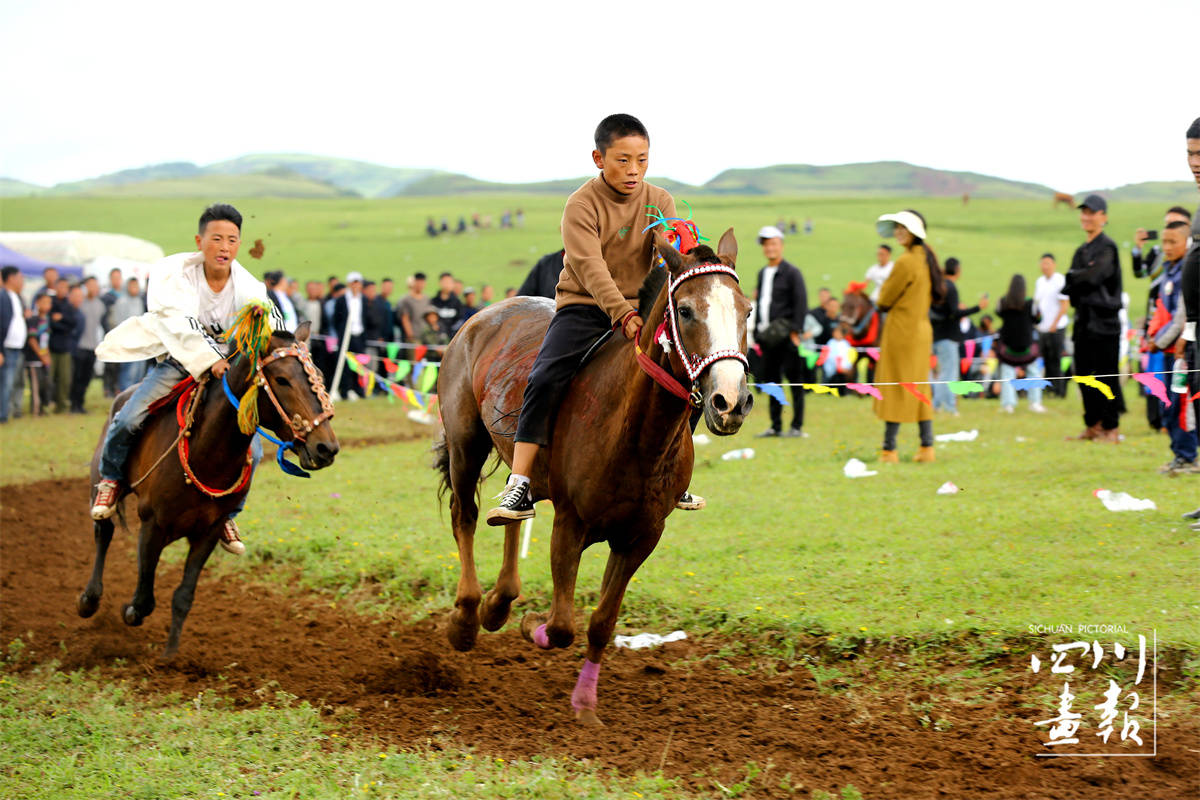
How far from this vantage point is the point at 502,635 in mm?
7977

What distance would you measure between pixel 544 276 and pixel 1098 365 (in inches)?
268

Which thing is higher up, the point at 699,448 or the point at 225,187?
the point at 225,187

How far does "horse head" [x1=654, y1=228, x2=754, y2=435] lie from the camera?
4.73 m

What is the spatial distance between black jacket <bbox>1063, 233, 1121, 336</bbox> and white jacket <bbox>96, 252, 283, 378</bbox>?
9511 millimetres

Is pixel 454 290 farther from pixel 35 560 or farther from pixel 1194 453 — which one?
pixel 1194 453

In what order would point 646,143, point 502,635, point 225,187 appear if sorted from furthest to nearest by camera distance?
point 225,187
point 502,635
point 646,143

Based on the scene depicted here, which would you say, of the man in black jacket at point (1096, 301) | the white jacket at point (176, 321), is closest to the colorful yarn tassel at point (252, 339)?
the white jacket at point (176, 321)

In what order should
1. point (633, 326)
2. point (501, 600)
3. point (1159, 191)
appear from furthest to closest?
1. point (1159, 191)
2. point (501, 600)
3. point (633, 326)

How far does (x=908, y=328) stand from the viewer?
1224 cm

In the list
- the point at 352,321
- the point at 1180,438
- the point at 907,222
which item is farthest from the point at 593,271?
the point at 352,321

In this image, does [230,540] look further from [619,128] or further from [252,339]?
[619,128]

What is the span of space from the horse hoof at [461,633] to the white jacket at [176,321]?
237 centimetres

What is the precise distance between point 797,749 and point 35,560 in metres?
8.14

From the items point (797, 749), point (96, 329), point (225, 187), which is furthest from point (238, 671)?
point (225, 187)
